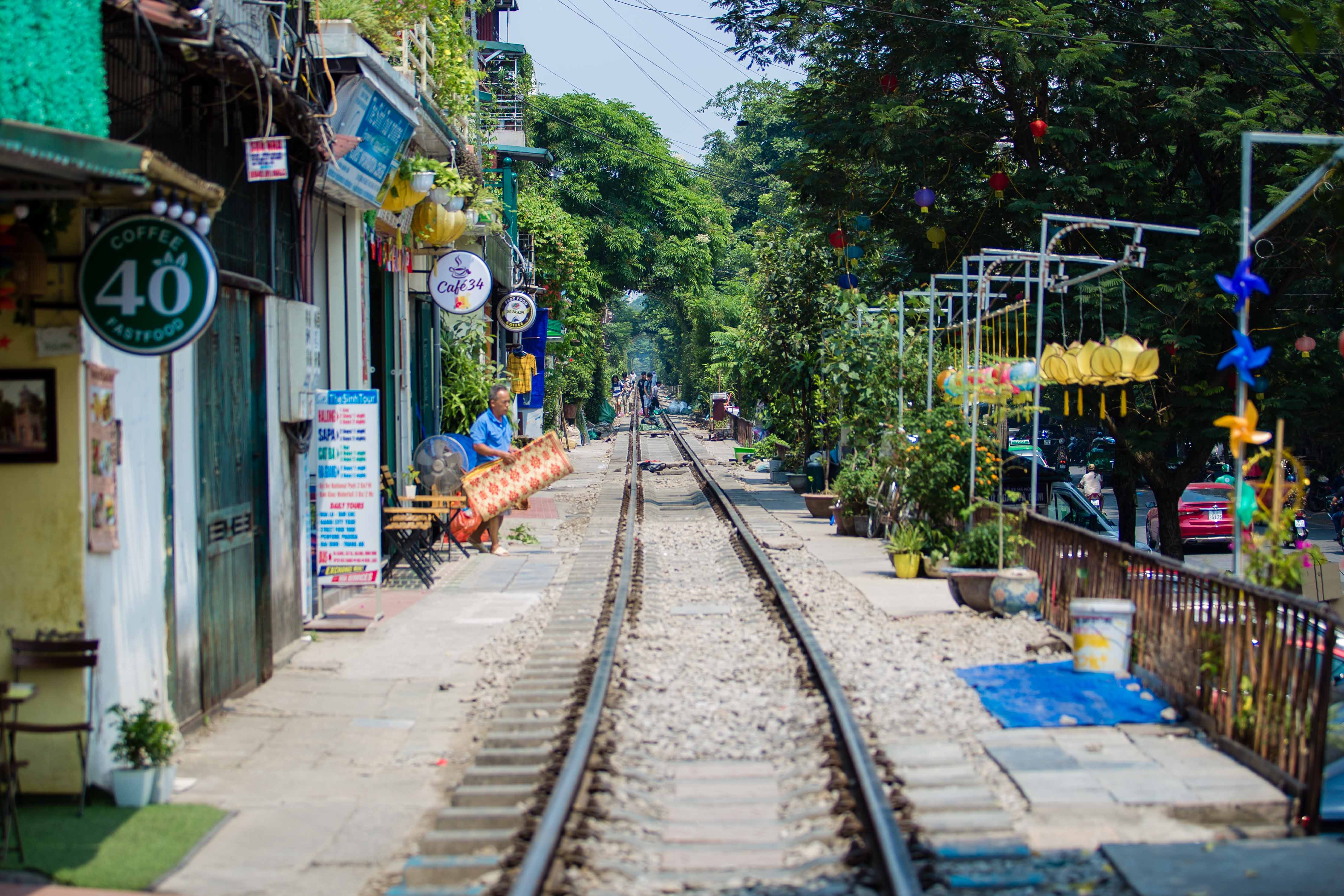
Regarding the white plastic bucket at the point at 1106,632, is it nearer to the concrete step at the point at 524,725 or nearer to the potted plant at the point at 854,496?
the concrete step at the point at 524,725

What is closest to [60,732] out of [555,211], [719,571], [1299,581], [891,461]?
[1299,581]

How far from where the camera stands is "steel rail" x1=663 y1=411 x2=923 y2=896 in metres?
4.81

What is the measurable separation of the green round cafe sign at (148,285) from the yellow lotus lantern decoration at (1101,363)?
7.59 meters

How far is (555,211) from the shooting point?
33.9 m

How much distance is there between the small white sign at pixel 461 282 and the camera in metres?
15.8

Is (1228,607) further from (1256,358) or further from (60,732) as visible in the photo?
(60,732)

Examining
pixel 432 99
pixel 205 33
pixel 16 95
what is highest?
pixel 432 99

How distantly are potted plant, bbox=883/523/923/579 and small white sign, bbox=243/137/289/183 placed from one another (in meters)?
8.04

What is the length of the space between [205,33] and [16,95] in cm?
153

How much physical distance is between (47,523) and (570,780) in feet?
9.44

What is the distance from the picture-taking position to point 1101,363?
10547 mm

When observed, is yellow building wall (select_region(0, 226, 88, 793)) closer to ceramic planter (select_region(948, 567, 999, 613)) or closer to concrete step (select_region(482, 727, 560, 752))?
concrete step (select_region(482, 727, 560, 752))

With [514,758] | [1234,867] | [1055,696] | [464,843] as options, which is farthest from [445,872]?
[1055,696]

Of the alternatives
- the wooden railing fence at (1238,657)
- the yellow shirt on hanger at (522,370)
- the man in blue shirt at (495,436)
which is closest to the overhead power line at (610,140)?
the yellow shirt on hanger at (522,370)
